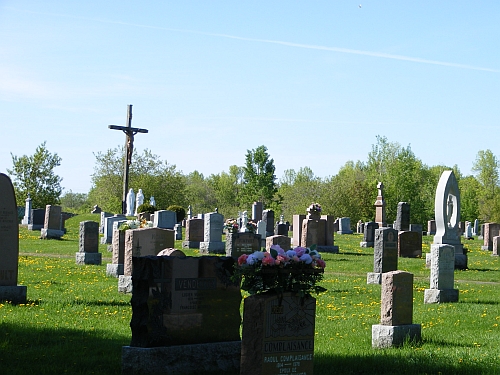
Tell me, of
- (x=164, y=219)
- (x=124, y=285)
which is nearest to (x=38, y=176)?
(x=164, y=219)

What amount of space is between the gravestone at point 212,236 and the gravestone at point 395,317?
18.5 metres

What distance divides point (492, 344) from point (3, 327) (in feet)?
22.8

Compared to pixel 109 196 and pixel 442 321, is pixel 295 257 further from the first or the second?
pixel 109 196

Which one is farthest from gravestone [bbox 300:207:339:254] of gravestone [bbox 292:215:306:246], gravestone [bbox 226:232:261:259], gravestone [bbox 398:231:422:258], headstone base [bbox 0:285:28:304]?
headstone base [bbox 0:285:28:304]

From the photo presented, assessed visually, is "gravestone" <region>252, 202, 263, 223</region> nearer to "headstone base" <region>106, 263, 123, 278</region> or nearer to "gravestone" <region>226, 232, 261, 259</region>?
"gravestone" <region>226, 232, 261, 259</region>

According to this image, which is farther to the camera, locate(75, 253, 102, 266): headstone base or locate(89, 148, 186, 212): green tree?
locate(89, 148, 186, 212): green tree

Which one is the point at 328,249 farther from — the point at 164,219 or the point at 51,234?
the point at 51,234

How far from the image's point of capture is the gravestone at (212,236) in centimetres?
2962

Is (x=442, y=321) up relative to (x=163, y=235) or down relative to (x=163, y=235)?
down

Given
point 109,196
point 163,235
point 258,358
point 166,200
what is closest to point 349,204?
point 166,200

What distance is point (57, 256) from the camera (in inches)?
1049

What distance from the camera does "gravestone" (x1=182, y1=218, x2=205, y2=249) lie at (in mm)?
32125

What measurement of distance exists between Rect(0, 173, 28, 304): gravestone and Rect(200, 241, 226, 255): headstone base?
15769 millimetres

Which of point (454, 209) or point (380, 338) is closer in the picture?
point (380, 338)
